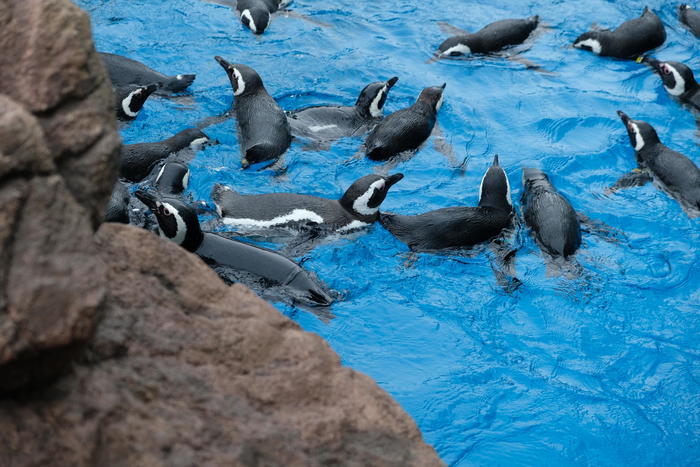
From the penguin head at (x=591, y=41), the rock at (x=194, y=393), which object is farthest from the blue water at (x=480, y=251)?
the rock at (x=194, y=393)

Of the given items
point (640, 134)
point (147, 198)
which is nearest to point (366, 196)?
point (147, 198)

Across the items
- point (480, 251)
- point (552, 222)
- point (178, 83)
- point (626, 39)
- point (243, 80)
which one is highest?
point (626, 39)

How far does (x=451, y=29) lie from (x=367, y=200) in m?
4.52

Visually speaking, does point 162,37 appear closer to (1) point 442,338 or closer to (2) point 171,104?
(2) point 171,104

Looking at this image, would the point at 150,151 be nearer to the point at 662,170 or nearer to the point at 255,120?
the point at 255,120

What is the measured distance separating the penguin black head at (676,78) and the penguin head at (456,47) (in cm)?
230

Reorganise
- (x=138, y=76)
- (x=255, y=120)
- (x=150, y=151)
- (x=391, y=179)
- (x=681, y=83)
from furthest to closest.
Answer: (x=681, y=83) → (x=138, y=76) → (x=255, y=120) → (x=150, y=151) → (x=391, y=179)

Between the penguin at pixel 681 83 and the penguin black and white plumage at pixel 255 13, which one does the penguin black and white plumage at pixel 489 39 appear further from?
the penguin black and white plumage at pixel 255 13

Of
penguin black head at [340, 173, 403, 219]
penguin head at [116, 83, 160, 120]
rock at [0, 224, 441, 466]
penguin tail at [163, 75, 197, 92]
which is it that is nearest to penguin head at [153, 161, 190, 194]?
penguin head at [116, 83, 160, 120]

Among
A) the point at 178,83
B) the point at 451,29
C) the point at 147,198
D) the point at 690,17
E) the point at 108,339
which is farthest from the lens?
the point at 690,17

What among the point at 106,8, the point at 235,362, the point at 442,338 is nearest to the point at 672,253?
the point at 442,338

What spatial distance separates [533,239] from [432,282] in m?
1.07

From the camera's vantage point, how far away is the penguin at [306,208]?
5.79m

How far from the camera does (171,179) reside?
612cm
